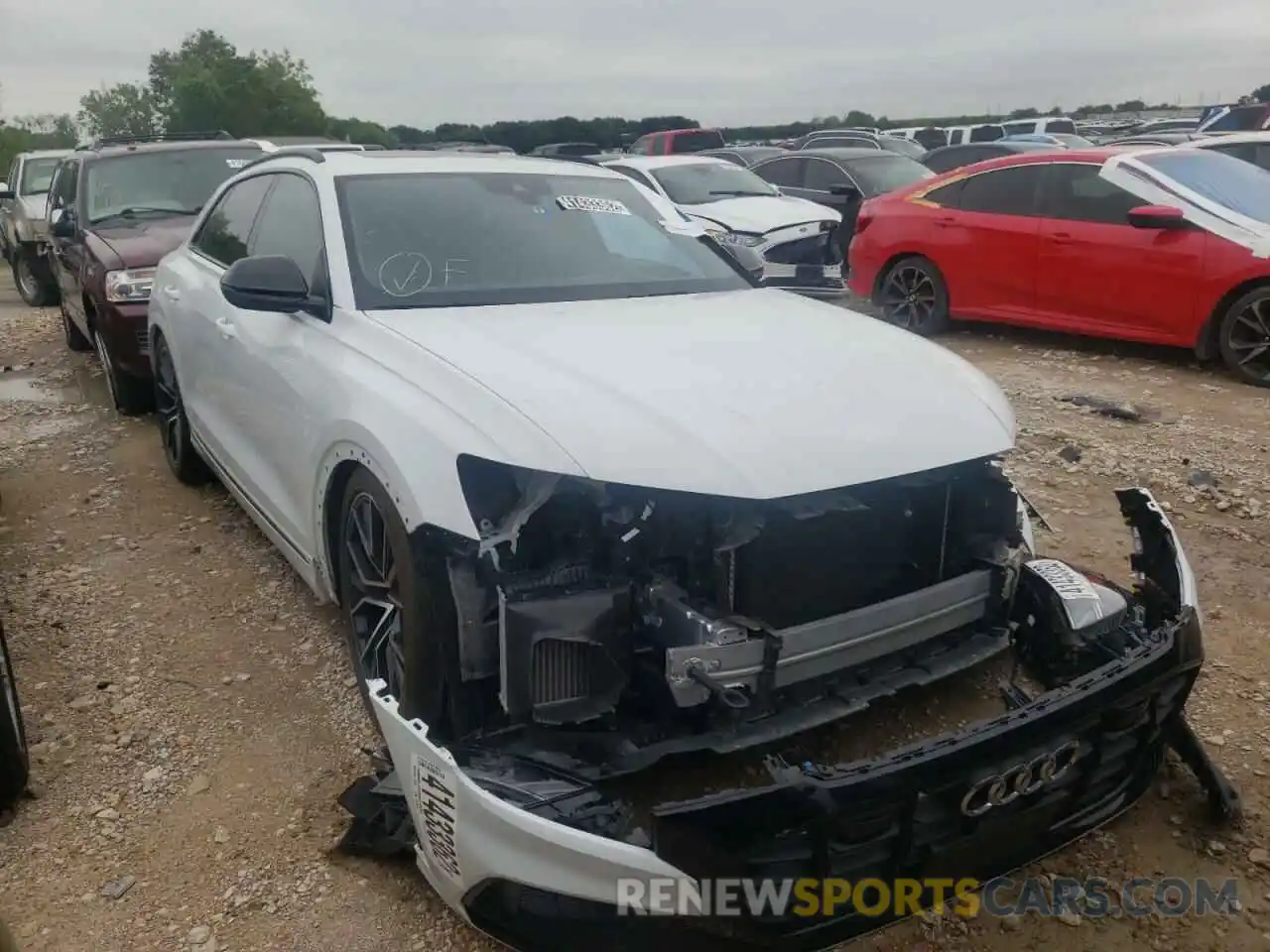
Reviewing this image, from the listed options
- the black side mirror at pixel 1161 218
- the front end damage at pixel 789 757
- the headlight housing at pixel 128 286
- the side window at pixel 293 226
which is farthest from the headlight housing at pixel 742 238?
the front end damage at pixel 789 757

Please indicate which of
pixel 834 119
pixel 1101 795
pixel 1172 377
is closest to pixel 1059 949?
pixel 1101 795

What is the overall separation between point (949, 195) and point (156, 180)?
6331 millimetres

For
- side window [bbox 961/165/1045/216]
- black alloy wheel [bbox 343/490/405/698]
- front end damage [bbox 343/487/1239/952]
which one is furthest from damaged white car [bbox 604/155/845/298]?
front end damage [bbox 343/487/1239/952]

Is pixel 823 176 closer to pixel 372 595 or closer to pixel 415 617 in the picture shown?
pixel 372 595

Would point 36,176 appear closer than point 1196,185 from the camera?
No

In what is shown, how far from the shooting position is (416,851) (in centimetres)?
235

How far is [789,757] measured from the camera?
275 cm

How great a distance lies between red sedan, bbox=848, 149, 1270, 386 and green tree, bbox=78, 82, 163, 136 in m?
41.6

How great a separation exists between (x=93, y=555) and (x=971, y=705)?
3775 millimetres

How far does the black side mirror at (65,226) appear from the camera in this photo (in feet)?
25.1

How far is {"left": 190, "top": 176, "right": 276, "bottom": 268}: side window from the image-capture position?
4281 millimetres

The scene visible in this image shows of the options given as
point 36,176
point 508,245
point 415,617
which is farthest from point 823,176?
point 415,617

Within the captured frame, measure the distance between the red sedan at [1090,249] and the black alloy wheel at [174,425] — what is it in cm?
600

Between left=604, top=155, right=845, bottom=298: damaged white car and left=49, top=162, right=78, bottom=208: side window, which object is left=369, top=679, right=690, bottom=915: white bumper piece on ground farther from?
left=49, top=162, right=78, bottom=208: side window
